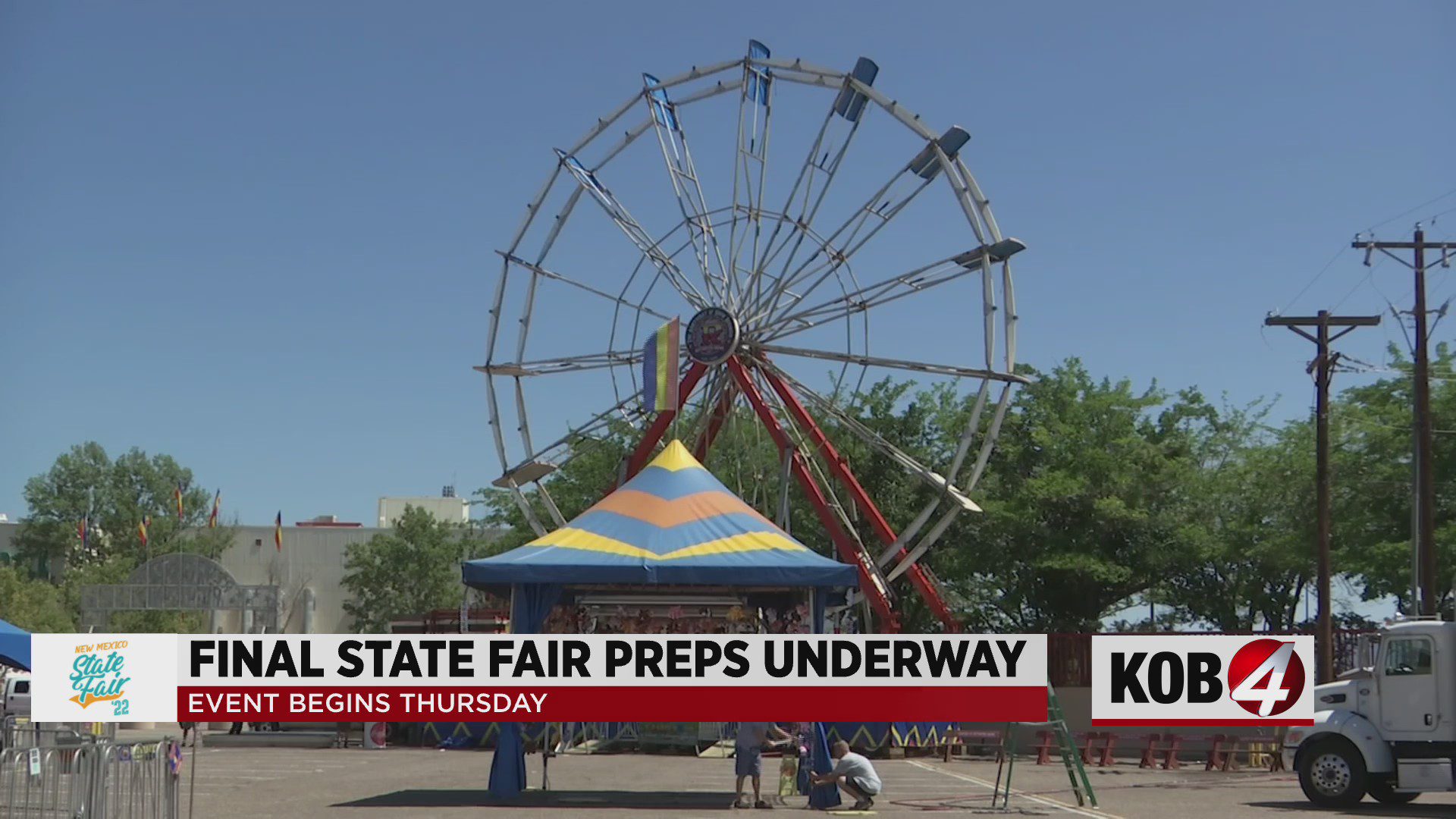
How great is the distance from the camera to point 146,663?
1692 centimetres

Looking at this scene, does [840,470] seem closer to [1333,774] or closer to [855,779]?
[1333,774]

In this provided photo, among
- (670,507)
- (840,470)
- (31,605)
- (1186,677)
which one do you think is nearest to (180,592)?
(840,470)

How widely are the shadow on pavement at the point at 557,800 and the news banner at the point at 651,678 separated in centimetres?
345

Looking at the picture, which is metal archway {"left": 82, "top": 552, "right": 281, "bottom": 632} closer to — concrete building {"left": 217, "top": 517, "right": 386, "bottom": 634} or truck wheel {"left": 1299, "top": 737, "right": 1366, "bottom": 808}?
concrete building {"left": 217, "top": 517, "right": 386, "bottom": 634}

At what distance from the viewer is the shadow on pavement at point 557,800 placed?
20.4 metres

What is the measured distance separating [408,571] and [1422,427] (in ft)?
172

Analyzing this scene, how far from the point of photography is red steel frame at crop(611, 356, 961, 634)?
36.7 meters

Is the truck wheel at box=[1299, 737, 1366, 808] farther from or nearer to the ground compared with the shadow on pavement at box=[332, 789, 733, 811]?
farther from the ground

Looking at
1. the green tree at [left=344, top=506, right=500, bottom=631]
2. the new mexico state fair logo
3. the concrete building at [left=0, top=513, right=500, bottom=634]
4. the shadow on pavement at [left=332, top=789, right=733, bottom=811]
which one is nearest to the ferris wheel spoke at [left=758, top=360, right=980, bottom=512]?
the shadow on pavement at [left=332, top=789, right=733, bottom=811]

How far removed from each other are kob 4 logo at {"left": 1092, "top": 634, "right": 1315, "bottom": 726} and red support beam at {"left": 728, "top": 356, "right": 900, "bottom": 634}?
19.5 m

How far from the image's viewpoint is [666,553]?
21766 millimetres

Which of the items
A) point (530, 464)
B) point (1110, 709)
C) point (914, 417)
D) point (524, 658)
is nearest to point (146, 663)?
point (524, 658)

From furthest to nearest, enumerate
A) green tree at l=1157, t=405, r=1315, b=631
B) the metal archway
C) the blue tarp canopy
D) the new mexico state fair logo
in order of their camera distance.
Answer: the metal archway → green tree at l=1157, t=405, r=1315, b=631 → the blue tarp canopy → the new mexico state fair logo

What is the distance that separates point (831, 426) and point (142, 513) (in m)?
56.0
